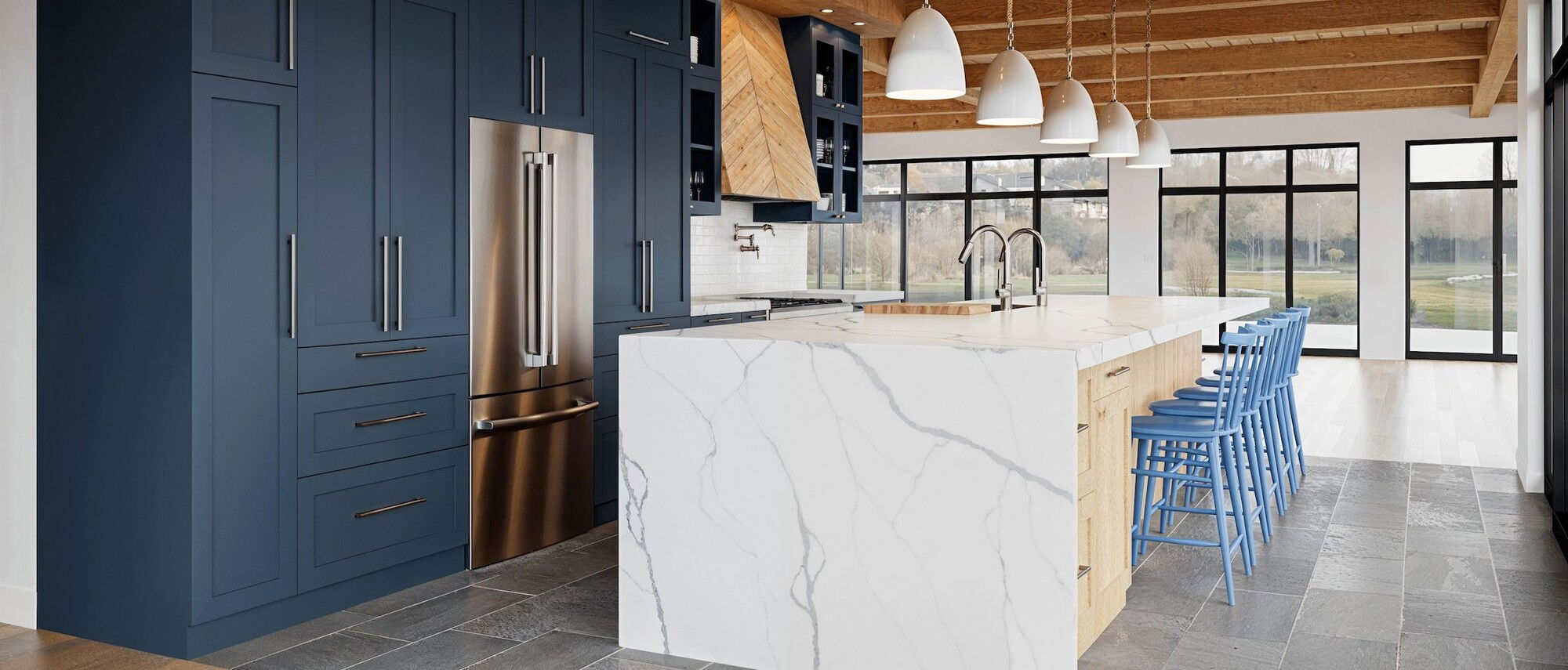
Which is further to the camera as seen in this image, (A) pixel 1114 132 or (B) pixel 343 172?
(A) pixel 1114 132

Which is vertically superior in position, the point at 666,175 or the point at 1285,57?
the point at 1285,57

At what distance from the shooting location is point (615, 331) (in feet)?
16.2

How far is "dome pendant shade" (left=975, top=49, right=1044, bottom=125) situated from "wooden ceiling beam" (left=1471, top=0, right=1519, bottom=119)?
324 centimetres

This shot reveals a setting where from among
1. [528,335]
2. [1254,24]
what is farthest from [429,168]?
[1254,24]

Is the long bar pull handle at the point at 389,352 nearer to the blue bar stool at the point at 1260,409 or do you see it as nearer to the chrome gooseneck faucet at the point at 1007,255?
the chrome gooseneck faucet at the point at 1007,255

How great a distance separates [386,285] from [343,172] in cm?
37

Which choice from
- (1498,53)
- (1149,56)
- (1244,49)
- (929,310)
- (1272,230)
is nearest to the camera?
(929,310)

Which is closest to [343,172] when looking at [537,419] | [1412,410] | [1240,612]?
[537,419]

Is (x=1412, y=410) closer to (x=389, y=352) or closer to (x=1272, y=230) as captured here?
(x=1272, y=230)

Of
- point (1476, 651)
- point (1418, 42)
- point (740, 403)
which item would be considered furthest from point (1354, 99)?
point (740, 403)

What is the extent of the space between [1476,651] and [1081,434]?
1293 millimetres

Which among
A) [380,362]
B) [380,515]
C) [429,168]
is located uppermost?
[429,168]

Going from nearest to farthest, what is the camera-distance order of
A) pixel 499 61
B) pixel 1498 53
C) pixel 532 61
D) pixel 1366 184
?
pixel 499 61 < pixel 532 61 < pixel 1498 53 < pixel 1366 184

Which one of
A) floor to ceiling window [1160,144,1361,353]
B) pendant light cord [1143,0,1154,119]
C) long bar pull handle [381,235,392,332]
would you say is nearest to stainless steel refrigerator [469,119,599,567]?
long bar pull handle [381,235,392,332]
